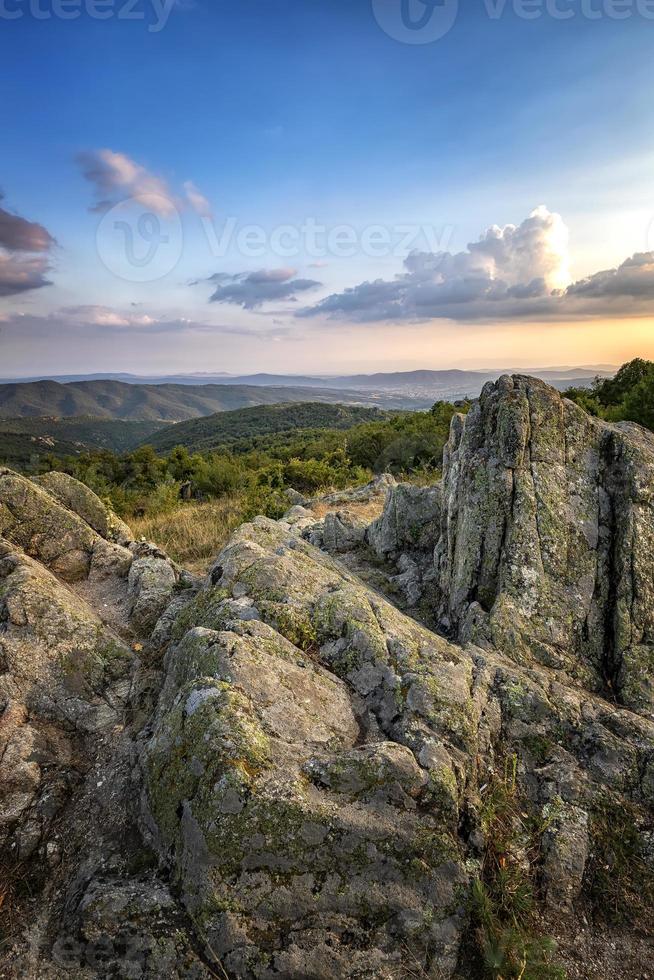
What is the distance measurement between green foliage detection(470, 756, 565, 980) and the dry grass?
8.75 meters

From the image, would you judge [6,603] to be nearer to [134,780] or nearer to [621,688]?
[134,780]

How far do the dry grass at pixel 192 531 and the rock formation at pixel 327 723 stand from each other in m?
3.84

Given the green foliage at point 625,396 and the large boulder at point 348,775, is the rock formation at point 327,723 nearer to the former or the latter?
the large boulder at point 348,775

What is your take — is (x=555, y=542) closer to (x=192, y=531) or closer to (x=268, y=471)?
(x=192, y=531)

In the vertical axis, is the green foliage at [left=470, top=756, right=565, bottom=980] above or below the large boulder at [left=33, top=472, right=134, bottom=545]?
below

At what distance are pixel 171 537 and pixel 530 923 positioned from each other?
12.8m

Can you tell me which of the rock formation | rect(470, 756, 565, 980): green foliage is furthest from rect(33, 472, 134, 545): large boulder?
rect(470, 756, 565, 980): green foliage

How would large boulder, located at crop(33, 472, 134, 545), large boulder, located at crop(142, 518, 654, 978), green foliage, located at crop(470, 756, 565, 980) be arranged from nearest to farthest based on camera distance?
green foliage, located at crop(470, 756, 565, 980) → large boulder, located at crop(142, 518, 654, 978) → large boulder, located at crop(33, 472, 134, 545)

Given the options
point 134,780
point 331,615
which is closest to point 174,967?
point 134,780

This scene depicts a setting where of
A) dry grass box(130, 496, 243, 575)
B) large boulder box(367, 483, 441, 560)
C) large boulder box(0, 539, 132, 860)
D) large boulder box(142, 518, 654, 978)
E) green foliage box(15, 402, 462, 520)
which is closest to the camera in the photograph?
large boulder box(142, 518, 654, 978)

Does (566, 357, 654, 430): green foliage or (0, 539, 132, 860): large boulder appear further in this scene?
(566, 357, 654, 430): green foliage

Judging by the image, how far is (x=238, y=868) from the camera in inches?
154

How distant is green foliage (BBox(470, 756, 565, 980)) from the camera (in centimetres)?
369

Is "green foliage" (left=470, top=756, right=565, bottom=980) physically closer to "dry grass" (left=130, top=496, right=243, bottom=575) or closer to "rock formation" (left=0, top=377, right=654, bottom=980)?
"rock formation" (left=0, top=377, right=654, bottom=980)
